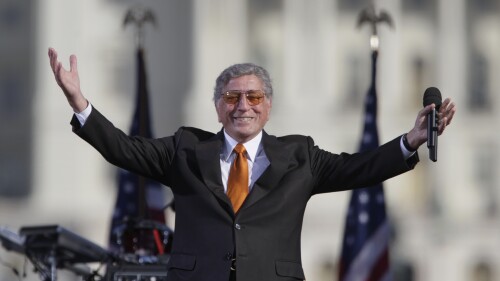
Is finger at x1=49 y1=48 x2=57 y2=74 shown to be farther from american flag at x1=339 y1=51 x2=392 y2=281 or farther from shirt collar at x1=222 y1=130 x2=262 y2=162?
american flag at x1=339 y1=51 x2=392 y2=281

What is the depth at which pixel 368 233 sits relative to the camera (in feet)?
50.8

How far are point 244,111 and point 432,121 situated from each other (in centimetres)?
78

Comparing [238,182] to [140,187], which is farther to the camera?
[140,187]

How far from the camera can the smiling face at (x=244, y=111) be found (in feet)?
26.7

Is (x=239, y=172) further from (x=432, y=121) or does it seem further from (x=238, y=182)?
(x=432, y=121)

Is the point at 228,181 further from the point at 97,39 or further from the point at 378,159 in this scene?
the point at 97,39

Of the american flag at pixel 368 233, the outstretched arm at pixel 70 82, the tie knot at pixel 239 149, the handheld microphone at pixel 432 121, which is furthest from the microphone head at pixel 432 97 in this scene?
the american flag at pixel 368 233

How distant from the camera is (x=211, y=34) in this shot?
76.3m

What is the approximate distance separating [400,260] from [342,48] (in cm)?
1194

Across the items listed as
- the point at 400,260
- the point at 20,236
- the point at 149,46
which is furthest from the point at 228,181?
the point at 149,46

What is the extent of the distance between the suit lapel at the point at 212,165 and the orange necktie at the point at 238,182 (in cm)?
4

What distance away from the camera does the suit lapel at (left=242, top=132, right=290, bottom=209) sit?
316 inches

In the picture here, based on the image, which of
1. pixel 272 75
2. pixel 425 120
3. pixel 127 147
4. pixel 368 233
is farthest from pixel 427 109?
pixel 272 75

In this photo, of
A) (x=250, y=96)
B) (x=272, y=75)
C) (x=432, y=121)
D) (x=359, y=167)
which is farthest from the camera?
(x=272, y=75)
